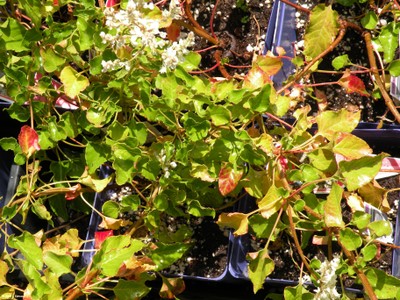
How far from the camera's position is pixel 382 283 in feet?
3.29

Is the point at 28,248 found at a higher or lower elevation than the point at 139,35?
lower

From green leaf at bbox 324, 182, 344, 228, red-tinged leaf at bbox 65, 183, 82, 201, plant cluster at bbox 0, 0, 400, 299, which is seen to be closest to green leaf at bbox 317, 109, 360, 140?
plant cluster at bbox 0, 0, 400, 299

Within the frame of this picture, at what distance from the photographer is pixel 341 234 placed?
98 centimetres

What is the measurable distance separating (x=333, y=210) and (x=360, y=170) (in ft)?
0.23

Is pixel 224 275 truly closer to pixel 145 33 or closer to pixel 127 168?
pixel 127 168

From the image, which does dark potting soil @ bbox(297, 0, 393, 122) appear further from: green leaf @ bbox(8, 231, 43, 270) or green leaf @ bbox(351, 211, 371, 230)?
green leaf @ bbox(8, 231, 43, 270)

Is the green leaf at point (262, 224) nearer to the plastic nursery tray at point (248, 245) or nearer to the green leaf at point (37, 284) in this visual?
the plastic nursery tray at point (248, 245)

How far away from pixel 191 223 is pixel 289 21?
1.57 ft

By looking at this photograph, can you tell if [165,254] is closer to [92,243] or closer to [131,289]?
[131,289]

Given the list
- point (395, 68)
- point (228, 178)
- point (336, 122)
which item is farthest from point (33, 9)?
point (395, 68)

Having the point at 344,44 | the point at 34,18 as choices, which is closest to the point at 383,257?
the point at 344,44

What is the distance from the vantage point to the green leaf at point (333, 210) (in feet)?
3.13

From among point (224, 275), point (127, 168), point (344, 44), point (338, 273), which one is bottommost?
point (224, 275)

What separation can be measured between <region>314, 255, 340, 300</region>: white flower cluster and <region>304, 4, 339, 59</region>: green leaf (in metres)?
0.43
